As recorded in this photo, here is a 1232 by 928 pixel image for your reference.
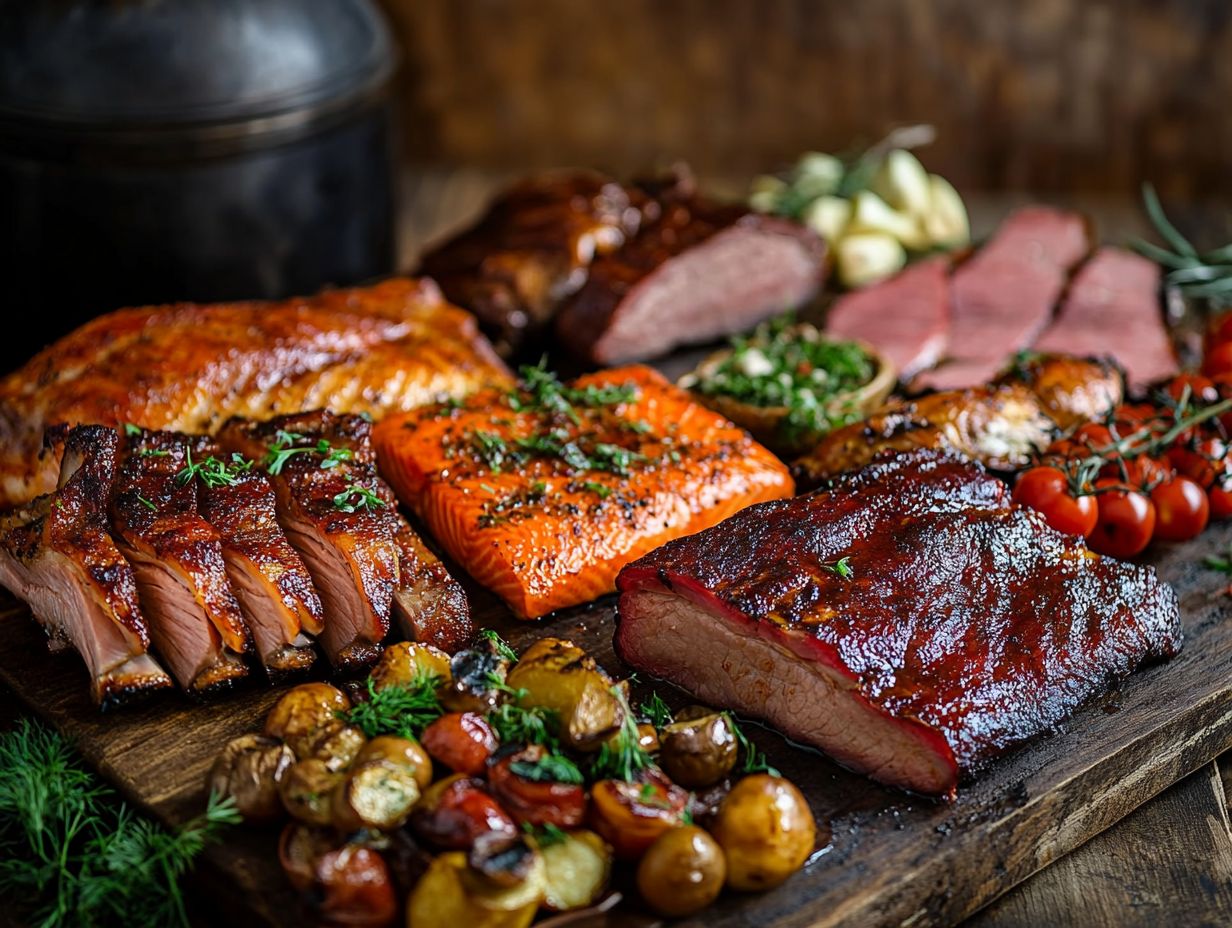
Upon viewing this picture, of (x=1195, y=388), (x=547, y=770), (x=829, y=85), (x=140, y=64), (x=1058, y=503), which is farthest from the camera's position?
(x=829, y=85)

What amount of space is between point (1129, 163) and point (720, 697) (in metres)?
5.93

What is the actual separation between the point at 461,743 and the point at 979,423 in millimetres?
2235

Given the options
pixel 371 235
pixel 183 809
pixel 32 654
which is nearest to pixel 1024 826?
pixel 183 809

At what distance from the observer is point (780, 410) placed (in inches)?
190

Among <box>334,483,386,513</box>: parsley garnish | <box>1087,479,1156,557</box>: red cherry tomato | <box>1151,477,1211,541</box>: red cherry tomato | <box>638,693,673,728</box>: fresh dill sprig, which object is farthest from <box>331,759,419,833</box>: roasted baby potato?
<box>1151,477,1211,541</box>: red cherry tomato

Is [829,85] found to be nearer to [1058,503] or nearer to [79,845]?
[1058,503]

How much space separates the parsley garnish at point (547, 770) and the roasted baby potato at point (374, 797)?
229 millimetres

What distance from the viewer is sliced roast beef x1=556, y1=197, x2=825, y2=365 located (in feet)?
18.2

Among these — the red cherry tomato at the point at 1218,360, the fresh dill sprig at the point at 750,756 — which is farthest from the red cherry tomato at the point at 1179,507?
the fresh dill sprig at the point at 750,756

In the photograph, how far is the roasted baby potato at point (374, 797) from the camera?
292cm

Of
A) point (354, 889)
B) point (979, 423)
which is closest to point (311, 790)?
point (354, 889)

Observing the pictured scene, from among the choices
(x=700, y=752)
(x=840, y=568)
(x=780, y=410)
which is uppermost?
Answer: (x=840, y=568)

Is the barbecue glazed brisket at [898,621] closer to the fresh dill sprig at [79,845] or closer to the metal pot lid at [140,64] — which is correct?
the fresh dill sprig at [79,845]

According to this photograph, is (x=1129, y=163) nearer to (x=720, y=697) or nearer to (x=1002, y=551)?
(x=1002, y=551)
